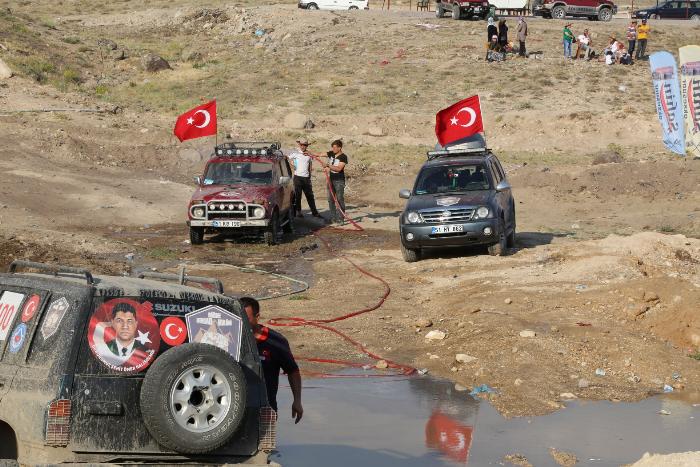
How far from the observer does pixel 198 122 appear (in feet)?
80.8

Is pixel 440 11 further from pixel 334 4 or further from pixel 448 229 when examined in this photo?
pixel 448 229

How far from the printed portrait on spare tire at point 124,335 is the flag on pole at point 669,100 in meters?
22.5

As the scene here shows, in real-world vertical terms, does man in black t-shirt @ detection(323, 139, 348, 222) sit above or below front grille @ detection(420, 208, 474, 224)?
below

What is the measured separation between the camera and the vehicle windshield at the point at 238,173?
2278 cm

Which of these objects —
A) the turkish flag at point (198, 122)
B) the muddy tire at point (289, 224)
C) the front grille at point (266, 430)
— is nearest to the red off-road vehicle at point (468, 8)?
the turkish flag at point (198, 122)

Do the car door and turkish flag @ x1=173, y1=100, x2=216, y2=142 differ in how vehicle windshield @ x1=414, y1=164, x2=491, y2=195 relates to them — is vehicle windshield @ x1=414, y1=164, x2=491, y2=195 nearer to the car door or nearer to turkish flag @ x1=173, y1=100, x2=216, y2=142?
the car door

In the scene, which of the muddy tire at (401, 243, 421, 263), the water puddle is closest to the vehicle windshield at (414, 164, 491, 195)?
the muddy tire at (401, 243, 421, 263)

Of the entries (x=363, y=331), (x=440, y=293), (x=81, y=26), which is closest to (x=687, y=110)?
(x=440, y=293)

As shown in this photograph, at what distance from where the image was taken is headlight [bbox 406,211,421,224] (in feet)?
64.3

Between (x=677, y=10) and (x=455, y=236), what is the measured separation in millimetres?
44085

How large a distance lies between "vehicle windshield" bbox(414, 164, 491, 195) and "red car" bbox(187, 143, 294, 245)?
10.9 ft

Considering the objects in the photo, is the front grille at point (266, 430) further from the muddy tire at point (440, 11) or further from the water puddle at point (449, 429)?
the muddy tire at point (440, 11)

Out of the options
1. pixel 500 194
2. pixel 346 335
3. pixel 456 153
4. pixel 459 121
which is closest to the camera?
pixel 346 335

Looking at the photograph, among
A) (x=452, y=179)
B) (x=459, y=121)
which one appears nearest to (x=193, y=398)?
(x=452, y=179)
